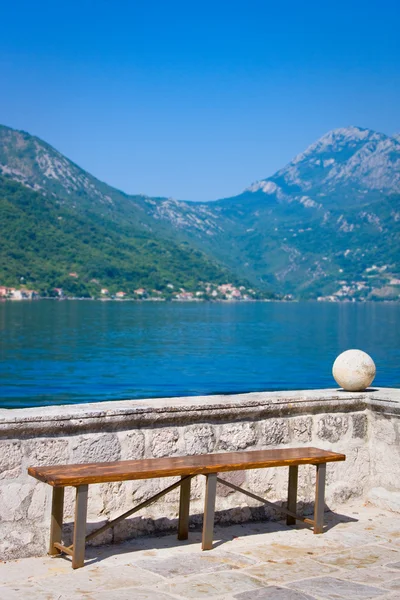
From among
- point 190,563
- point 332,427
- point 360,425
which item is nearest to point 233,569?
point 190,563

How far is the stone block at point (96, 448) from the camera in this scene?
216 inches

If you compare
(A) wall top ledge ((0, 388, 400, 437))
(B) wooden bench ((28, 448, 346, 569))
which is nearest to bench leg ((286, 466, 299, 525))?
(B) wooden bench ((28, 448, 346, 569))

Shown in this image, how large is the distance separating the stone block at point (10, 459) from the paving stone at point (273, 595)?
5.54ft

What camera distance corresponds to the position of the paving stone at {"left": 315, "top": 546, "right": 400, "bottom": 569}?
5.15 metres

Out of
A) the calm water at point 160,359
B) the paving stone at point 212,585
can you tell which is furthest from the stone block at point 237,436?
the calm water at point 160,359

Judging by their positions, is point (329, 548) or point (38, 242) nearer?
point (329, 548)

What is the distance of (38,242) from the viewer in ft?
585

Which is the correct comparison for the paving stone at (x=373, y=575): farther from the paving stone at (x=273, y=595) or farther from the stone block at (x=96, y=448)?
the stone block at (x=96, y=448)

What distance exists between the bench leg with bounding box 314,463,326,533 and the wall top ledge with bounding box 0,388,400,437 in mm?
670

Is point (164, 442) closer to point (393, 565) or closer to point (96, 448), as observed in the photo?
point (96, 448)

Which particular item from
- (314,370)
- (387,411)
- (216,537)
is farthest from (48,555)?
(314,370)

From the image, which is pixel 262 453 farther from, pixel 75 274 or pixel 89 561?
pixel 75 274

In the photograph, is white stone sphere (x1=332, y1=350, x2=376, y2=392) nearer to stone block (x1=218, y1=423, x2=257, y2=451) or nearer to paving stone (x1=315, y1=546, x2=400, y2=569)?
stone block (x1=218, y1=423, x2=257, y2=451)

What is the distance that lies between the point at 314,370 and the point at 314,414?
38416mm
